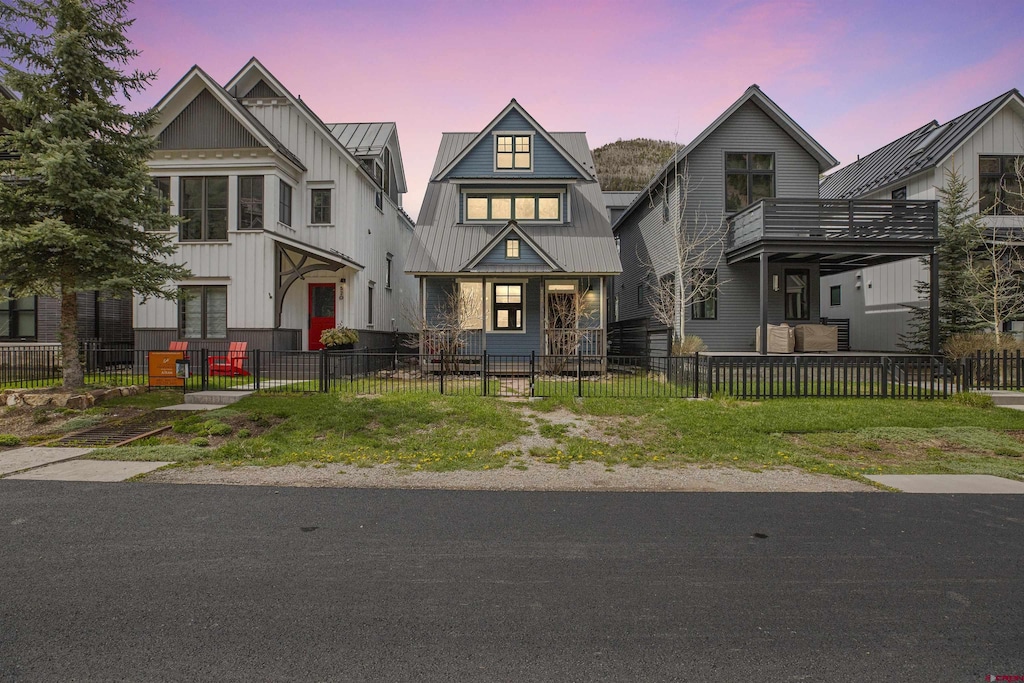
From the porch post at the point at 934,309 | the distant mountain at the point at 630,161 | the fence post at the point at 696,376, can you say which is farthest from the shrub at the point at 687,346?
the distant mountain at the point at 630,161

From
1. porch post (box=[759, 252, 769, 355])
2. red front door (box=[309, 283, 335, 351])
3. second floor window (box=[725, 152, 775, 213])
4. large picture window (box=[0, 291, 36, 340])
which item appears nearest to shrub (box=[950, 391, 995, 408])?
porch post (box=[759, 252, 769, 355])

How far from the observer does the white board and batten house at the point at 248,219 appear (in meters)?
19.1

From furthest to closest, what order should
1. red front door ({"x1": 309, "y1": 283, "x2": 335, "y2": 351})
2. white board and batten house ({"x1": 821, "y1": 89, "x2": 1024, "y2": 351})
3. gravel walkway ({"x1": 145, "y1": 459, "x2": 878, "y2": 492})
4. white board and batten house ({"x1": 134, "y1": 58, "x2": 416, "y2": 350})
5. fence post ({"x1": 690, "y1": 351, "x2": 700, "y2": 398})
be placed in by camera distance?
white board and batten house ({"x1": 821, "y1": 89, "x2": 1024, "y2": 351}), red front door ({"x1": 309, "y1": 283, "x2": 335, "y2": 351}), white board and batten house ({"x1": 134, "y1": 58, "x2": 416, "y2": 350}), fence post ({"x1": 690, "y1": 351, "x2": 700, "y2": 398}), gravel walkway ({"x1": 145, "y1": 459, "x2": 878, "y2": 492})

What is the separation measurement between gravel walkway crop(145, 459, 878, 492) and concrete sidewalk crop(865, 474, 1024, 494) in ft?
1.58

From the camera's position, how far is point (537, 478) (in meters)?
7.63

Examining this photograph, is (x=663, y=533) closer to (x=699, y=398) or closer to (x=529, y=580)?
(x=529, y=580)

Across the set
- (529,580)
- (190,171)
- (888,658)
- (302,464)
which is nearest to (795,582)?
(888,658)

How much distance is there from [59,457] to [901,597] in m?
11.0

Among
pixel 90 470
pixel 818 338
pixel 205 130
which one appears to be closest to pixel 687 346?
pixel 818 338

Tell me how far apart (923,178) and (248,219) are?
90.4 ft

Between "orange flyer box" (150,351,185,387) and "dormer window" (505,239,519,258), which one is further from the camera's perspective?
"dormer window" (505,239,519,258)

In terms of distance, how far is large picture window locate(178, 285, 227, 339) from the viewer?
1941 cm

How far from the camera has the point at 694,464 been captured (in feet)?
27.8

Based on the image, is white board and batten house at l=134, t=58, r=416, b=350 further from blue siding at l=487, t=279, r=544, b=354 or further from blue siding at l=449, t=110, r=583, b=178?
blue siding at l=487, t=279, r=544, b=354
